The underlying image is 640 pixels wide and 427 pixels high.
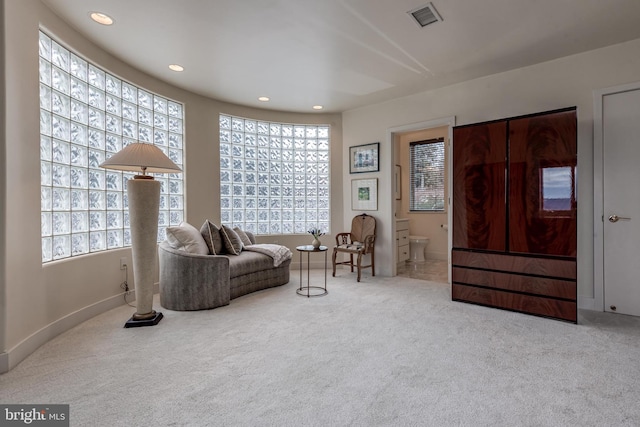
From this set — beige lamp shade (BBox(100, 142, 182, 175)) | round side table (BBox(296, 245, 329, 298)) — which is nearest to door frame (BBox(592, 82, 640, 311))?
round side table (BBox(296, 245, 329, 298))

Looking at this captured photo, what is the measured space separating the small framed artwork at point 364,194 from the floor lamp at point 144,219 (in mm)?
3037

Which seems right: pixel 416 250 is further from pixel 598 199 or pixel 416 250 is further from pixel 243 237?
pixel 243 237

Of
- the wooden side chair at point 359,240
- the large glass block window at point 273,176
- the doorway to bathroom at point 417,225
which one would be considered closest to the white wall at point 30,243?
the large glass block window at point 273,176

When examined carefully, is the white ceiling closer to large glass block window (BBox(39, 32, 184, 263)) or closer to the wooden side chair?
large glass block window (BBox(39, 32, 184, 263))

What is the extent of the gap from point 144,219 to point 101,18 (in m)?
1.73

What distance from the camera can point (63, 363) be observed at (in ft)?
7.06

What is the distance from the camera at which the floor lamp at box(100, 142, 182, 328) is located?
2.73 meters

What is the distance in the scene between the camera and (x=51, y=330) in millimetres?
2553

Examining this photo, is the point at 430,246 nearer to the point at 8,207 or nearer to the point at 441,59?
the point at 441,59

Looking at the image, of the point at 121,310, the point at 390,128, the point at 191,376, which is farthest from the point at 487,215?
the point at 121,310

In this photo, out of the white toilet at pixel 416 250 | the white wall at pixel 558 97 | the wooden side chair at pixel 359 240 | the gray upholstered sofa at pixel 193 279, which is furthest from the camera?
the white toilet at pixel 416 250

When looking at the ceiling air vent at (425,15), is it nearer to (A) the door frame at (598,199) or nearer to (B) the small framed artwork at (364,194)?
(A) the door frame at (598,199)

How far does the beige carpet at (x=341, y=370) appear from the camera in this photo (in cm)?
161

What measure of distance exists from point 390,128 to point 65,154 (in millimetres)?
3967
